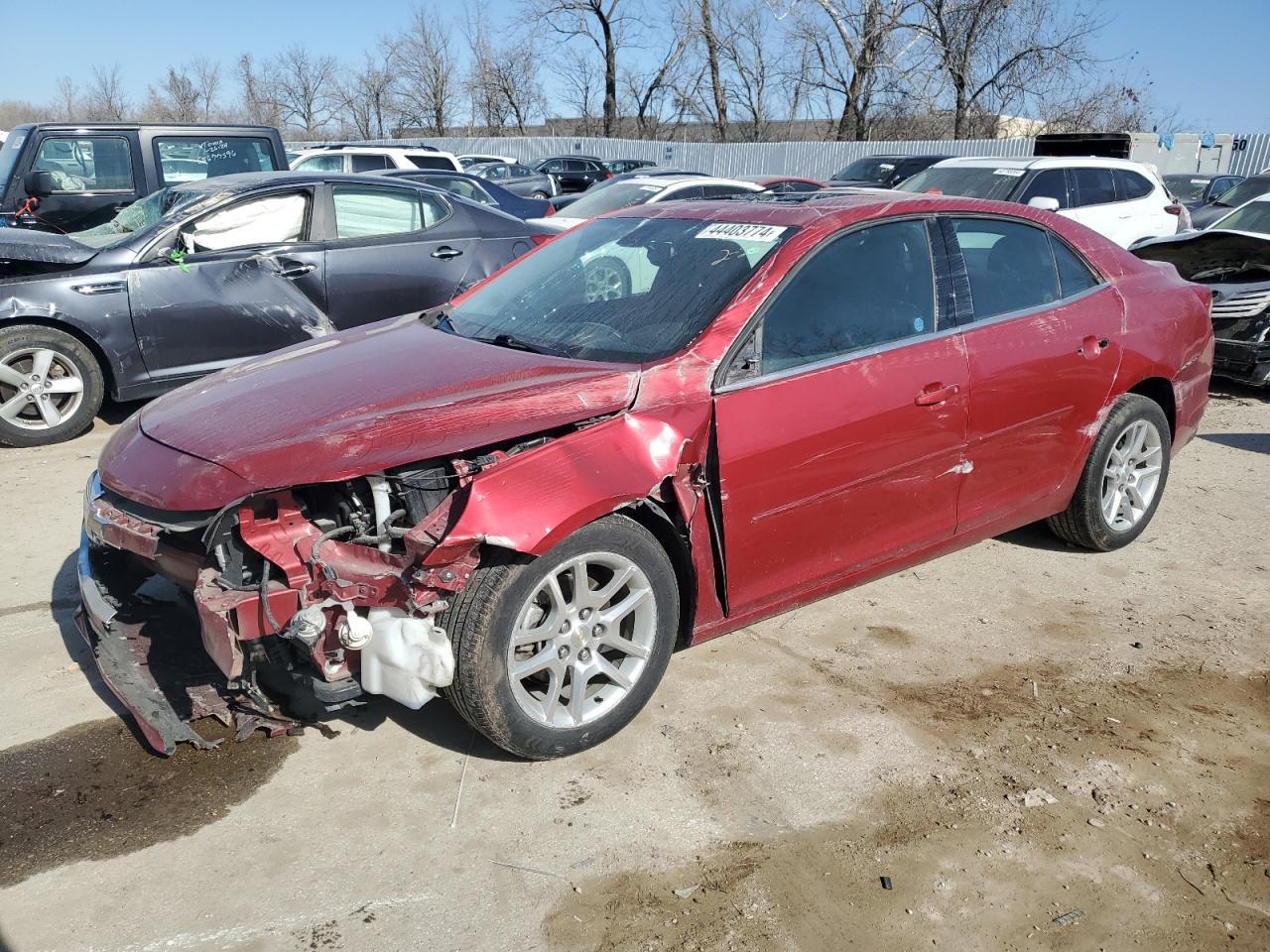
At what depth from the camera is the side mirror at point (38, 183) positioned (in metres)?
8.90

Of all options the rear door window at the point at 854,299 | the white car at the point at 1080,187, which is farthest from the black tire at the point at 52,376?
the white car at the point at 1080,187

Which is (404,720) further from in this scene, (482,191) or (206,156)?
(482,191)

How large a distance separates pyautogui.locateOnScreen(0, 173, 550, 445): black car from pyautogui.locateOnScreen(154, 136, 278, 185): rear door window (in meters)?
2.60

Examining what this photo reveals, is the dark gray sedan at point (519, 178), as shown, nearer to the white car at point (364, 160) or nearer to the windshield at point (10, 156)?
the white car at point (364, 160)

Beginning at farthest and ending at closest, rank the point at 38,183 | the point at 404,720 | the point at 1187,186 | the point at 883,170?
1. the point at 1187,186
2. the point at 883,170
3. the point at 38,183
4. the point at 404,720

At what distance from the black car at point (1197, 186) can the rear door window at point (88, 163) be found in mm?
20277

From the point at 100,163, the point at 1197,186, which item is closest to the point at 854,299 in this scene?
the point at 100,163

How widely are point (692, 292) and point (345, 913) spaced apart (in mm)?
2189

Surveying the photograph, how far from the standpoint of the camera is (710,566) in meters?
3.27

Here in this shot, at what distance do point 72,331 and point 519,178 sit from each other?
18.0 m

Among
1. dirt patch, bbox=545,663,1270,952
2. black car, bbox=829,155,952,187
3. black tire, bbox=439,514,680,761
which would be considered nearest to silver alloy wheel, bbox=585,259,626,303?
black tire, bbox=439,514,680,761

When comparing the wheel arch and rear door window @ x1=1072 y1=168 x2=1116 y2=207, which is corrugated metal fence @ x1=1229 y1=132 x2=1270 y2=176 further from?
the wheel arch

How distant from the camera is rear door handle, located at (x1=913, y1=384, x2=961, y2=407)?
3.63 meters

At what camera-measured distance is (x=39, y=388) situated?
6383 mm
